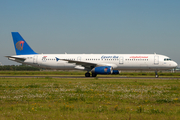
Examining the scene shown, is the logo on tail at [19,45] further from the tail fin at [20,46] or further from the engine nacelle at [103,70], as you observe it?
the engine nacelle at [103,70]

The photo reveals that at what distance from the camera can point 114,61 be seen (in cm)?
4041

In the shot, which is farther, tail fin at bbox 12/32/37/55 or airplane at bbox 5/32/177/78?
tail fin at bbox 12/32/37/55

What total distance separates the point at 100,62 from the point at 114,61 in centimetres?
256

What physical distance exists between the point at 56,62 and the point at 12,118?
34527mm

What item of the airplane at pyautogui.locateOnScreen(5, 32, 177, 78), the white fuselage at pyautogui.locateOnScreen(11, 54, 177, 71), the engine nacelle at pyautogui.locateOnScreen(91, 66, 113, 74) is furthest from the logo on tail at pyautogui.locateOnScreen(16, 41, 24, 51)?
the engine nacelle at pyautogui.locateOnScreen(91, 66, 113, 74)

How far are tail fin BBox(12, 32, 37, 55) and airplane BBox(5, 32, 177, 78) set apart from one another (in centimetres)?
65

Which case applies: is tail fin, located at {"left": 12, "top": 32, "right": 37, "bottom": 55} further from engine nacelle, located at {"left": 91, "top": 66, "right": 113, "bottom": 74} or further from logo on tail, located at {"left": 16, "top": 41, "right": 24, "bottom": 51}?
engine nacelle, located at {"left": 91, "top": 66, "right": 113, "bottom": 74}

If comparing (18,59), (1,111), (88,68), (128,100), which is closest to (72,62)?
(88,68)

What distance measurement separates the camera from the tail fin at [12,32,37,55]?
45.2m

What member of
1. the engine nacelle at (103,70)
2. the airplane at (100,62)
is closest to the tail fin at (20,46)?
the airplane at (100,62)

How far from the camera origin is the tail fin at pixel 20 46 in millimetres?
45156

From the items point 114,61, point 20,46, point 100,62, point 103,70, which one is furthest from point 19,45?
point 114,61

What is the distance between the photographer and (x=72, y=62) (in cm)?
3919

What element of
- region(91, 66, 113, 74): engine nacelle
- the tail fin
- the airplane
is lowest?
region(91, 66, 113, 74): engine nacelle
